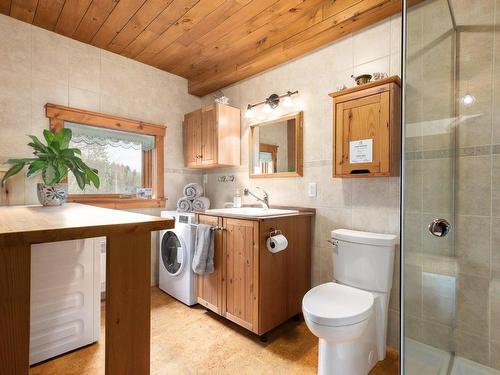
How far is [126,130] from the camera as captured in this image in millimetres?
2742

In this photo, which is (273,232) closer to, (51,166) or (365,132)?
(365,132)

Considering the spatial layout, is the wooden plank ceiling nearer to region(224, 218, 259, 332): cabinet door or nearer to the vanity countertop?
the vanity countertop

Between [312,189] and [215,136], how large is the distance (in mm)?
1163

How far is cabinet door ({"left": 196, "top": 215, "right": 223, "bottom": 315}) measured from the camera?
2.16m

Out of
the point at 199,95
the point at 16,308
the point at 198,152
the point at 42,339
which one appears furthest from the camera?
the point at 199,95

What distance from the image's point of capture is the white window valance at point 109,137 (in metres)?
2.54

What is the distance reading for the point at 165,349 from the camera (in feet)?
5.86

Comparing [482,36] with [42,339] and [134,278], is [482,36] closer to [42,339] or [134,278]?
[134,278]

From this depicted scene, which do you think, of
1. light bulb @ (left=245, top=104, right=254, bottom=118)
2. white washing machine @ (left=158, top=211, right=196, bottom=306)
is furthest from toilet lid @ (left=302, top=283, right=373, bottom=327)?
light bulb @ (left=245, top=104, right=254, bottom=118)

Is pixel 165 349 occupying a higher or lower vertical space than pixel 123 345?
lower

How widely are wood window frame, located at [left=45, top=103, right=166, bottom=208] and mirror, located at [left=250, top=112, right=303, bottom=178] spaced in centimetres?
108

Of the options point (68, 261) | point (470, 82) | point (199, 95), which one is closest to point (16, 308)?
point (68, 261)

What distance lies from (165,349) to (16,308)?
4.76ft

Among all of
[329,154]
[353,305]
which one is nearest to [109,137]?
[329,154]
